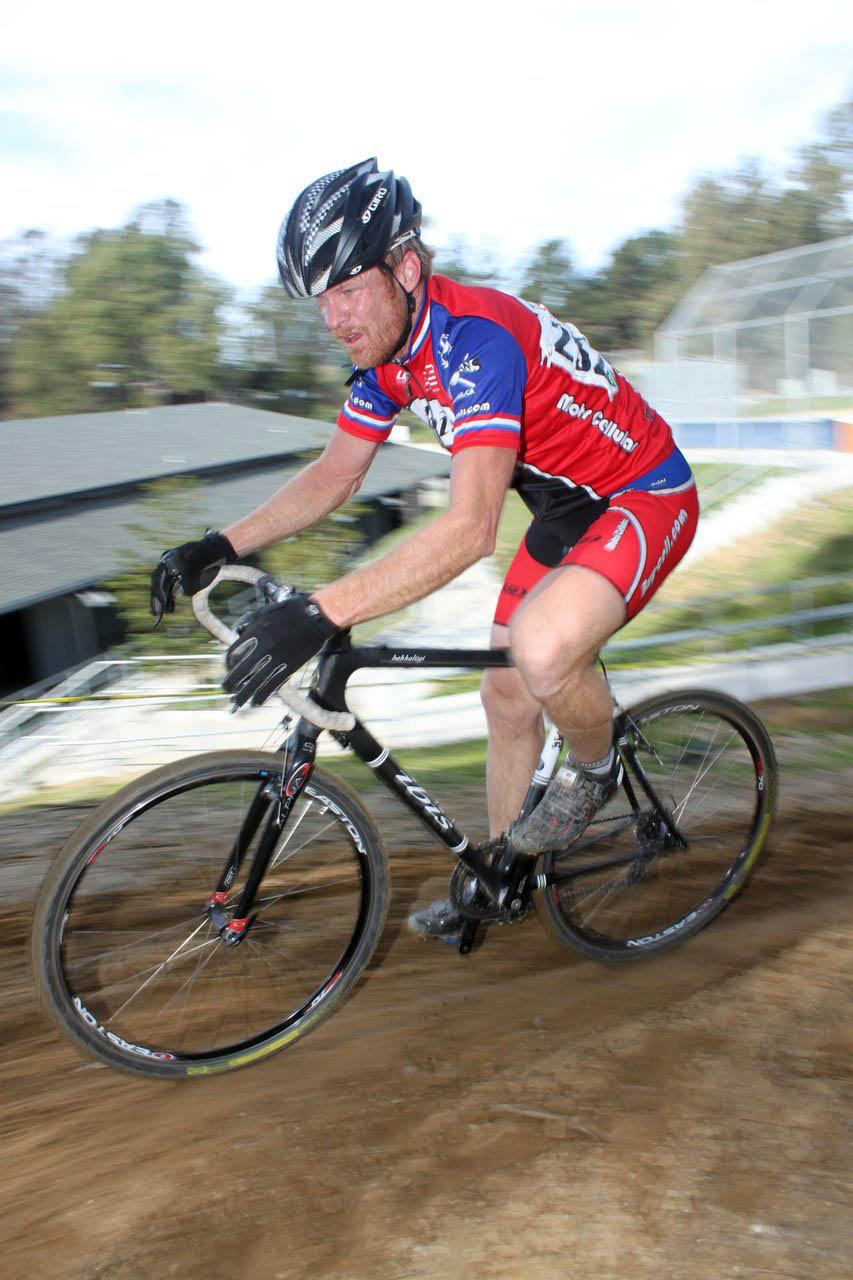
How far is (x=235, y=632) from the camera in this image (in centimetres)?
238

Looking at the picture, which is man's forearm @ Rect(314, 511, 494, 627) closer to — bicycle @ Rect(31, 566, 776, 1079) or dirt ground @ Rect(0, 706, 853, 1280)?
bicycle @ Rect(31, 566, 776, 1079)

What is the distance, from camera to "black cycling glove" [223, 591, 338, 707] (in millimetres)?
2238

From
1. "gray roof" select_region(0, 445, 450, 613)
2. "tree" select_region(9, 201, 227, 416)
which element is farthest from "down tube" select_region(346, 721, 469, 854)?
"tree" select_region(9, 201, 227, 416)

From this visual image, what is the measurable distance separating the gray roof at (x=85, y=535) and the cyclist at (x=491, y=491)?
57.8 ft

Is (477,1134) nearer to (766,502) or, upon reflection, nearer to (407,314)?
(407,314)

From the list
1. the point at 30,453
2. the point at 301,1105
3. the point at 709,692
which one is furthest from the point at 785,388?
the point at 301,1105

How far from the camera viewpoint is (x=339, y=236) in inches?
100.0

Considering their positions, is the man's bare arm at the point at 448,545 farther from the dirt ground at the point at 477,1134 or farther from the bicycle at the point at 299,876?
the dirt ground at the point at 477,1134

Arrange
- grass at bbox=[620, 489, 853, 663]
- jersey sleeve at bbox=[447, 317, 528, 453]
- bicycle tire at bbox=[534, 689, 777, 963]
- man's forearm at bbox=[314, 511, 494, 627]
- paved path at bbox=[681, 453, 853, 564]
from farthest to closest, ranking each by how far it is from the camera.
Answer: paved path at bbox=[681, 453, 853, 564]
grass at bbox=[620, 489, 853, 663]
bicycle tire at bbox=[534, 689, 777, 963]
jersey sleeve at bbox=[447, 317, 528, 453]
man's forearm at bbox=[314, 511, 494, 627]

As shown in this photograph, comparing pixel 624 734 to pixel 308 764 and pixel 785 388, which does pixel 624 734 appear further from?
pixel 785 388

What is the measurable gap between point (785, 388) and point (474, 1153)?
24801mm

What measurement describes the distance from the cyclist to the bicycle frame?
110 millimetres

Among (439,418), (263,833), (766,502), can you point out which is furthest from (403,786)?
(766,502)

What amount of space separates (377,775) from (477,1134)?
36.9 inches
